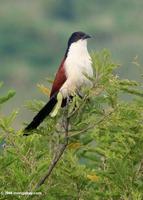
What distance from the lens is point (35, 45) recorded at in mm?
124750

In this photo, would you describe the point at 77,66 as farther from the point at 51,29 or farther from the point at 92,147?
the point at 51,29

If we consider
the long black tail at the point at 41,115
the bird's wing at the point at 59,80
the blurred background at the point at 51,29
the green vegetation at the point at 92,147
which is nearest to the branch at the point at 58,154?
the green vegetation at the point at 92,147

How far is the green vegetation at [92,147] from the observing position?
22.1 feet

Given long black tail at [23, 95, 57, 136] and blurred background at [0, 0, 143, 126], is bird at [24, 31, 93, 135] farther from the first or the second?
blurred background at [0, 0, 143, 126]

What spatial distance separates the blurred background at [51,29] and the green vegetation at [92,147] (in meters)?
98.7

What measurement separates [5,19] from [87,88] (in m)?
123

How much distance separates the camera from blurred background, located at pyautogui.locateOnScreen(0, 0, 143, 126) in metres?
112

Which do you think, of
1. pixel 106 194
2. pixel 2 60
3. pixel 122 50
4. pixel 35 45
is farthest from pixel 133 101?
pixel 35 45

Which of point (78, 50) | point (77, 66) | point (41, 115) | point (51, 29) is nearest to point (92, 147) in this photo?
point (41, 115)

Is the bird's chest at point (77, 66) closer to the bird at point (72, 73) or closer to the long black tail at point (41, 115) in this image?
the bird at point (72, 73)

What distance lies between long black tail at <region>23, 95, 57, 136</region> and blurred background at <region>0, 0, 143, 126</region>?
98281 mm

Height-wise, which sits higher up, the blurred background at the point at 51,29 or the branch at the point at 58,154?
the branch at the point at 58,154

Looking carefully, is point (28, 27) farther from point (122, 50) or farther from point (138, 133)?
point (138, 133)

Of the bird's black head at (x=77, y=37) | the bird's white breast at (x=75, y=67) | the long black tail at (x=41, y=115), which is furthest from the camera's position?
the bird's black head at (x=77, y=37)
